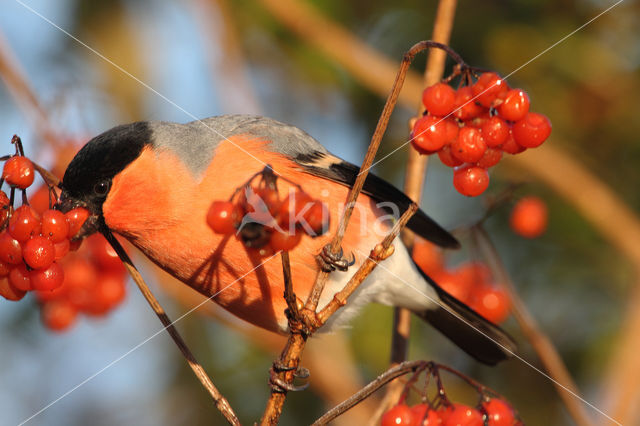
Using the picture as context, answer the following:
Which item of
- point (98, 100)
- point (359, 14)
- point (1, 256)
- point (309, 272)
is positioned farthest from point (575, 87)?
point (1, 256)

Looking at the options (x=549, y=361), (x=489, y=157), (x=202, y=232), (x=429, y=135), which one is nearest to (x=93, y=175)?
(x=202, y=232)

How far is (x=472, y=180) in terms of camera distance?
6.47ft

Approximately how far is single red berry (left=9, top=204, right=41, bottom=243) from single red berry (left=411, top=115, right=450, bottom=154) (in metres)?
0.96

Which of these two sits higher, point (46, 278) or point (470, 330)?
point (470, 330)

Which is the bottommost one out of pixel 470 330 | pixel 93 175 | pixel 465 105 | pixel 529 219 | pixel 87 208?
pixel 87 208

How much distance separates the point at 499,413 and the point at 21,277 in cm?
129

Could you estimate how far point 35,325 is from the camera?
386cm

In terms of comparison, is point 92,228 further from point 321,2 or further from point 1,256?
point 321,2

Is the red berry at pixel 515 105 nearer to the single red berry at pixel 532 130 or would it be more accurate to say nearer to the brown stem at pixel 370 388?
the single red berry at pixel 532 130

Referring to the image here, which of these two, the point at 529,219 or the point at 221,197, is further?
the point at 529,219

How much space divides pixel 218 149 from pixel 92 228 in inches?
20.8

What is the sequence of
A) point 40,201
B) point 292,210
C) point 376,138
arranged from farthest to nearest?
point 40,201 → point 292,210 → point 376,138

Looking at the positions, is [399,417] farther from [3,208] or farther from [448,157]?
[3,208]

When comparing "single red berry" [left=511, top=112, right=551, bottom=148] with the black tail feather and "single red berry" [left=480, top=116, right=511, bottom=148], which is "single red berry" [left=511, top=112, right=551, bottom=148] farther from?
the black tail feather
